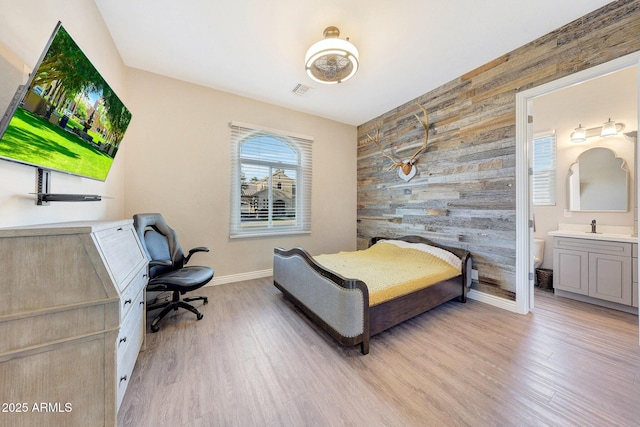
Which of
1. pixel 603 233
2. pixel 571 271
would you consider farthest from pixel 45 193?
pixel 603 233

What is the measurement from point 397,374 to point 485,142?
2679 mm

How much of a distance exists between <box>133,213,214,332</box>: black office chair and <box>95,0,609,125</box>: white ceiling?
6.07 ft

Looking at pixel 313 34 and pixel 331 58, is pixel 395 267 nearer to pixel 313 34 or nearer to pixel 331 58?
pixel 331 58

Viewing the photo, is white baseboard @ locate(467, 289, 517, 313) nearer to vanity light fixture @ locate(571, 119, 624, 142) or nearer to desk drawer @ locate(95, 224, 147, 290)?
vanity light fixture @ locate(571, 119, 624, 142)

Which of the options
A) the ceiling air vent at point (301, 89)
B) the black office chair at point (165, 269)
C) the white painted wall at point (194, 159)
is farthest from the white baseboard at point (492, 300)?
the ceiling air vent at point (301, 89)

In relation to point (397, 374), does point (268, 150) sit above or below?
above

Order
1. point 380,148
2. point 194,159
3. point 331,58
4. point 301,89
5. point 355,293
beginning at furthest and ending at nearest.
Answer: point 380,148 → point 301,89 → point 194,159 → point 331,58 → point 355,293

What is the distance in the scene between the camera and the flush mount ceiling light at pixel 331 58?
1989mm

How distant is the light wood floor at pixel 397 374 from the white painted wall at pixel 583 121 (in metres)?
1.37

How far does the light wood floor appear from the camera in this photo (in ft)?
4.03

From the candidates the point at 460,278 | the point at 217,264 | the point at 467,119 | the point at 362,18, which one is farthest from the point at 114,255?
the point at 467,119

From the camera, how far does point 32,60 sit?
1.17m

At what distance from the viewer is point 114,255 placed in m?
1.20

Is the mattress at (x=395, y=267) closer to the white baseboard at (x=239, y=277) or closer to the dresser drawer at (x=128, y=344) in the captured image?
the white baseboard at (x=239, y=277)
